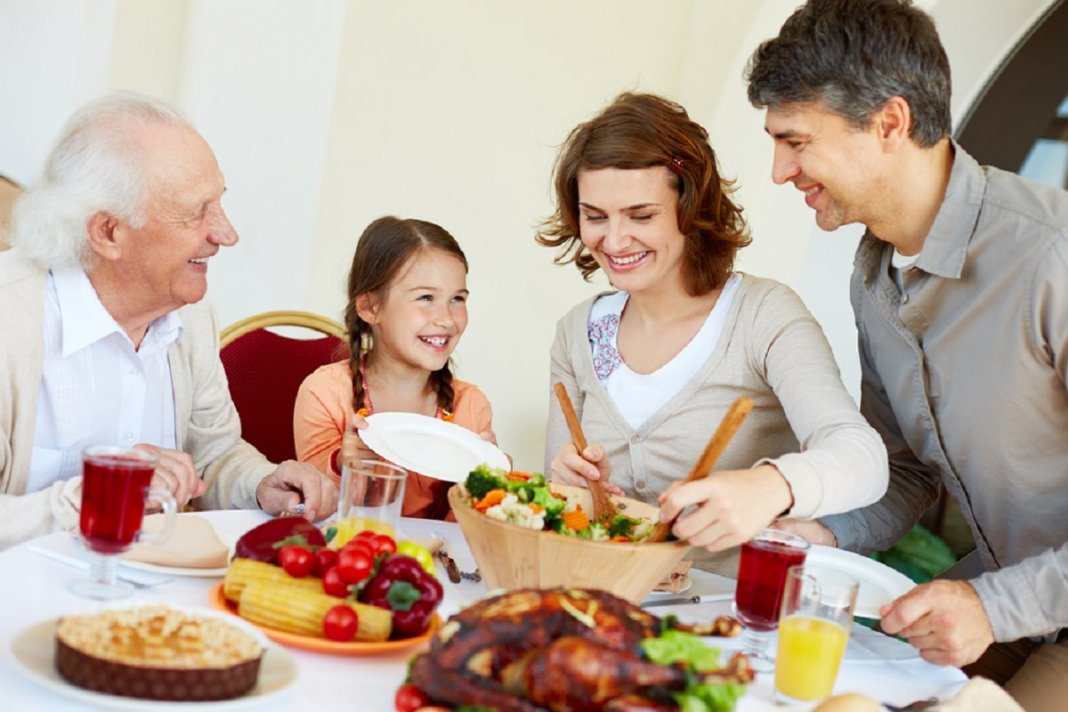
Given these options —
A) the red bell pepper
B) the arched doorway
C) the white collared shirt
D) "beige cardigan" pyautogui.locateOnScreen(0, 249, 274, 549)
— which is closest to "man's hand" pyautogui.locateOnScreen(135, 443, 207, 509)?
"beige cardigan" pyautogui.locateOnScreen(0, 249, 274, 549)

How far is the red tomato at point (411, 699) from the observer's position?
3.56 feet

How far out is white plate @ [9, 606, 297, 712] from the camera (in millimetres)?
1062

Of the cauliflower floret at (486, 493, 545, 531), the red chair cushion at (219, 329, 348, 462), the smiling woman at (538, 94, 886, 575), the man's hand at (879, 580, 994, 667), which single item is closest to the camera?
the cauliflower floret at (486, 493, 545, 531)

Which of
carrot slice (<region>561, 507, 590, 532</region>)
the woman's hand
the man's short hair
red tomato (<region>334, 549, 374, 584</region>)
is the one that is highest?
the man's short hair

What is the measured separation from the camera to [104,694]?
107cm

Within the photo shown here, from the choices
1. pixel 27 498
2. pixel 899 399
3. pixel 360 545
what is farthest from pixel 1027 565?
pixel 27 498

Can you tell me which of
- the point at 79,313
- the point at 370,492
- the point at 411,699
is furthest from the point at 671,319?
the point at 411,699

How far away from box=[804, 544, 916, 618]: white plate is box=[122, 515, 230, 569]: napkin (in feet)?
2.75

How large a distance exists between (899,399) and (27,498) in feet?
5.20

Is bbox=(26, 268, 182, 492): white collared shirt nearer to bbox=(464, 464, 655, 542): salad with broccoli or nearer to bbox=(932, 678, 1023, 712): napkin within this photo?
bbox=(464, 464, 655, 542): salad with broccoli

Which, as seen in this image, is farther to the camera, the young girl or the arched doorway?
the arched doorway

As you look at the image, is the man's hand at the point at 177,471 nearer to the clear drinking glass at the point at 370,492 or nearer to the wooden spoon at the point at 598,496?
the clear drinking glass at the point at 370,492

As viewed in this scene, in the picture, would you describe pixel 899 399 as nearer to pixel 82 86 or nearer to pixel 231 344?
pixel 231 344

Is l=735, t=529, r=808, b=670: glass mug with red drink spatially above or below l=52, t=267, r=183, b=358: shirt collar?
below
